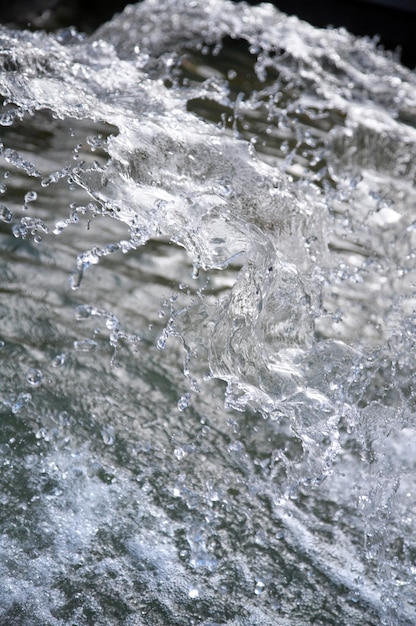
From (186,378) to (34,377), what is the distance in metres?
0.48

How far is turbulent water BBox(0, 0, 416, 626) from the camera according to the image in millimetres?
1914

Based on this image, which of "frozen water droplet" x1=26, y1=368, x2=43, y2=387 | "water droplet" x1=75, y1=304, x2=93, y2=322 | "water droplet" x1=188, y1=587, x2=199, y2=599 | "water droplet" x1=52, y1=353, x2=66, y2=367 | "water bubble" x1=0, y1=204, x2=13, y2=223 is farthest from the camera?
"water bubble" x1=0, y1=204, x2=13, y2=223

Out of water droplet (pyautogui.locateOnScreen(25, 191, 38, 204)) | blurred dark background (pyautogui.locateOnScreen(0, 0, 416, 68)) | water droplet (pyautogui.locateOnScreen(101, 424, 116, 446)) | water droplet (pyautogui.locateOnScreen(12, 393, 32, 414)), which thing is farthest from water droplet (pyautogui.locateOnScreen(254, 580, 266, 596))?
blurred dark background (pyautogui.locateOnScreen(0, 0, 416, 68))

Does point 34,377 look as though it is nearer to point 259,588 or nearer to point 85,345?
point 85,345

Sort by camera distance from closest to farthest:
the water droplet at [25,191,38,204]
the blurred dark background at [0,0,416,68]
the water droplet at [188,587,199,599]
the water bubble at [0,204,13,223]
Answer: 1. the water droplet at [188,587,199,599]
2. the water bubble at [0,204,13,223]
3. the water droplet at [25,191,38,204]
4. the blurred dark background at [0,0,416,68]

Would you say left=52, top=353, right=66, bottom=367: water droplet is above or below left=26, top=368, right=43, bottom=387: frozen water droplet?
below

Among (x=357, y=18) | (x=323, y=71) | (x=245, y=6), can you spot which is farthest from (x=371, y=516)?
(x=357, y=18)

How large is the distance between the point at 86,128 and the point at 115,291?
53.3 inches

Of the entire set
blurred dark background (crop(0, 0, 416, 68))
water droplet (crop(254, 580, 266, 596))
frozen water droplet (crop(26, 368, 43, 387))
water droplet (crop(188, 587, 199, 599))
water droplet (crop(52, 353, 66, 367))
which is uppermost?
blurred dark background (crop(0, 0, 416, 68))

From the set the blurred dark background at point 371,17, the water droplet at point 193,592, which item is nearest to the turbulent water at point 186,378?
the water droplet at point 193,592

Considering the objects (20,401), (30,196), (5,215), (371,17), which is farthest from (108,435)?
(371,17)

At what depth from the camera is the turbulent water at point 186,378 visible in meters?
1.91

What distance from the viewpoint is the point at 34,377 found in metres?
2.42

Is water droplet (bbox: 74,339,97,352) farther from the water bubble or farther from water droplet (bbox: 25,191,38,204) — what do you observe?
water droplet (bbox: 25,191,38,204)
